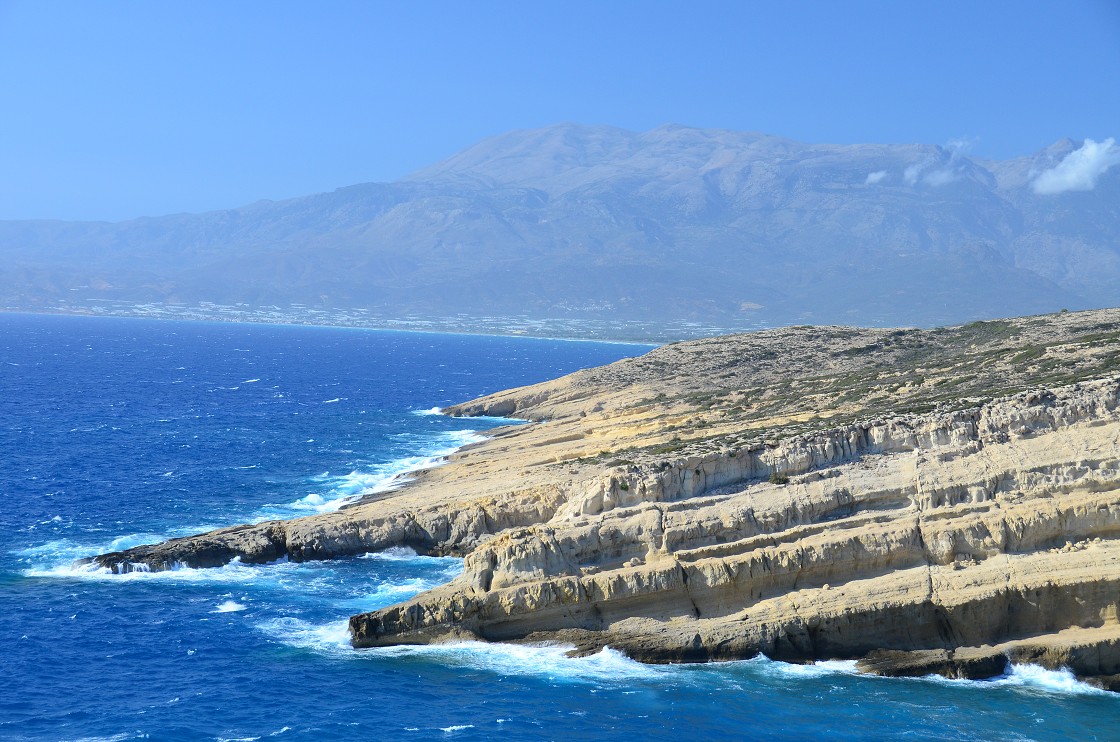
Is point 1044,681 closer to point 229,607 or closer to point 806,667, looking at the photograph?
point 806,667

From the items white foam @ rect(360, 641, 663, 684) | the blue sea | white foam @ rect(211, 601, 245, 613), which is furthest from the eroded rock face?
white foam @ rect(211, 601, 245, 613)

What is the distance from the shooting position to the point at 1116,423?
42781mm

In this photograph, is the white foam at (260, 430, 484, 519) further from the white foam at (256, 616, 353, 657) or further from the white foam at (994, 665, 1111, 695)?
the white foam at (994, 665, 1111, 695)

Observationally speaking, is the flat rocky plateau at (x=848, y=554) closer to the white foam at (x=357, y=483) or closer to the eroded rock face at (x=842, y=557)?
the eroded rock face at (x=842, y=557)

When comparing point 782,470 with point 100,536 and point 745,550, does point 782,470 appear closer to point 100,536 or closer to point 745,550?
point 745,550

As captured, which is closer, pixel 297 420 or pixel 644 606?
pixel 644 606

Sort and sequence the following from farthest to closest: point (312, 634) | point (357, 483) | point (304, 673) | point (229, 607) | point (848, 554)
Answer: point (357, 483) < point (229, 607) < point (312, 634) < point (848, 554) < point (304, 673)

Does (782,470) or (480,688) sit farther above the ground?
(782,470)

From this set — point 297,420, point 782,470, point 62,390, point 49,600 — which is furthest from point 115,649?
point 62,390

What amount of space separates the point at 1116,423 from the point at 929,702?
14.8 meters

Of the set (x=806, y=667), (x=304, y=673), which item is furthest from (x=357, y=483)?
(x=806, y=667)

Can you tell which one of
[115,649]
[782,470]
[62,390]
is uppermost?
[62,390]

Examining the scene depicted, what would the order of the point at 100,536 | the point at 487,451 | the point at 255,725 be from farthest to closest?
the point at 487,451
the point at 100,536
the point at 255,725

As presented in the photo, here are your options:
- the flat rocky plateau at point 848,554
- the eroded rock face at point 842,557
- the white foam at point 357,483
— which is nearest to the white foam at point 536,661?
the flat rocky plateau at point 848,554
